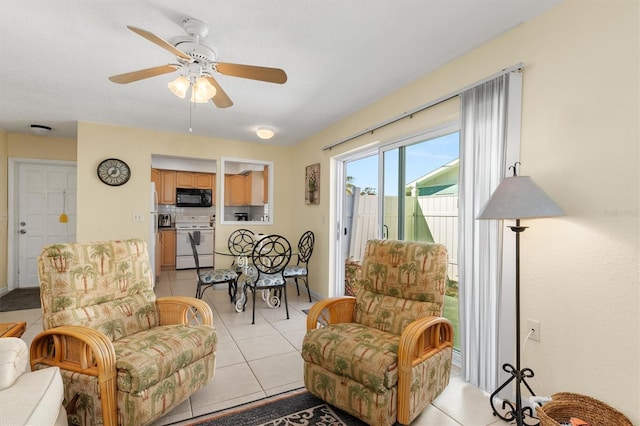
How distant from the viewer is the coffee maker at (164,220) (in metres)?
6.81

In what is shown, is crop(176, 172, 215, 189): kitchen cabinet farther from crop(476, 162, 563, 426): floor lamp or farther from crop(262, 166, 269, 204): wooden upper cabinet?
crop(476, 162, 563, 426): floor lamp

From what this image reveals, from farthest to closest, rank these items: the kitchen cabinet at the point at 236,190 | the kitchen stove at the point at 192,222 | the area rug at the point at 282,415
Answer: the kitchen stove at the point at 192,222, the kitchen cabinet at the point at 236,190, the area rug at the point at 282,415

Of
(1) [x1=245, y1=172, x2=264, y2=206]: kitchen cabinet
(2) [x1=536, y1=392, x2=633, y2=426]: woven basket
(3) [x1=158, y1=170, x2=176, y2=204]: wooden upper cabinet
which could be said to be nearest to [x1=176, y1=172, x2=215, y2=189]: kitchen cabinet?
(3) [x1=158, y1=170, x2=176, y2=204]: wooden upper cabinet

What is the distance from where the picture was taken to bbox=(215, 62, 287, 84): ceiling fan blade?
1.90m

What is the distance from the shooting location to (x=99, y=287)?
2029mm

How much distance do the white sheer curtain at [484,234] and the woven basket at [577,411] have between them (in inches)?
14.7

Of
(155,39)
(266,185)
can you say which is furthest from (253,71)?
(266,185)

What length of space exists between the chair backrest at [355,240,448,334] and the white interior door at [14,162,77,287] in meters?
5.26

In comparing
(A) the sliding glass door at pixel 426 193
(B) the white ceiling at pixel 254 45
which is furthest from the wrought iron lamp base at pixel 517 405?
(B) the white ceiling at pixel 254 45

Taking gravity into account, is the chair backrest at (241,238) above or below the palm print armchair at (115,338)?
above

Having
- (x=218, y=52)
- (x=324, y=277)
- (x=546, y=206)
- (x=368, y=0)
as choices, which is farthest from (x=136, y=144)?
(x=546, y=206)

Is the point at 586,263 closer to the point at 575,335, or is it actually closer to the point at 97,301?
the point at 575,335

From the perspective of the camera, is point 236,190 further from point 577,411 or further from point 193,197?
point 577,411

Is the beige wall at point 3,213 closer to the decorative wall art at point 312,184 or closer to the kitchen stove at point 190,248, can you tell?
the kitchen stove at point 190,248
